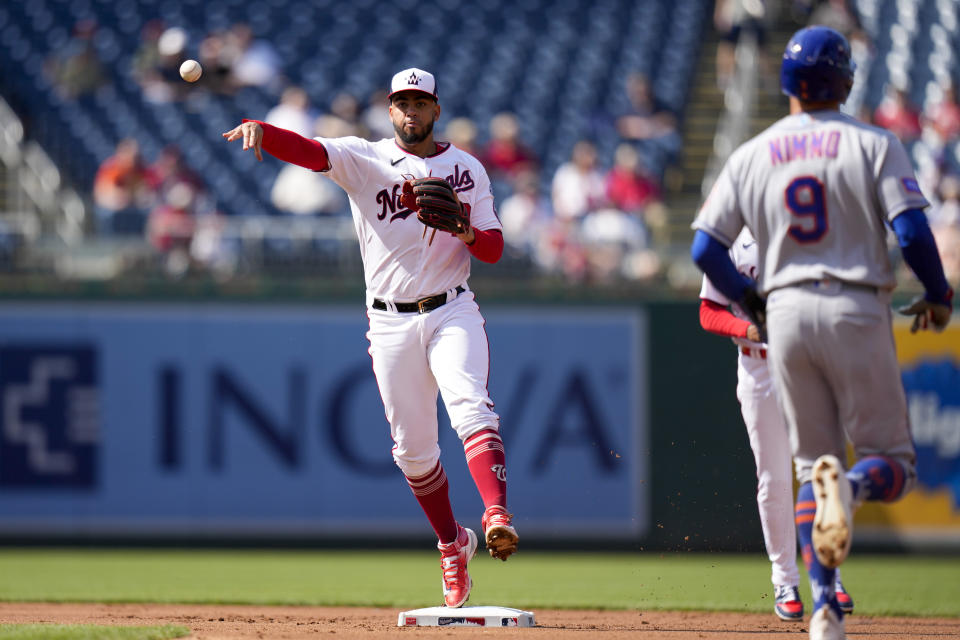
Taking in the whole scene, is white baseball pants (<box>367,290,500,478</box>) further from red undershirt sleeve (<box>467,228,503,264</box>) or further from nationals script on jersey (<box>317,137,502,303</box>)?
red undershirt sleeve (<box>467,228,503,264</box>)

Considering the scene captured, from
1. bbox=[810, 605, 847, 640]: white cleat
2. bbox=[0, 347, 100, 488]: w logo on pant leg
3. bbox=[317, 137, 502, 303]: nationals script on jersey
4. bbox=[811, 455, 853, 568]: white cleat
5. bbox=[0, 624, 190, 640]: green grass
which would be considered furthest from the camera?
bbox=[0, 347, 100, 488]: w logo on pant leg

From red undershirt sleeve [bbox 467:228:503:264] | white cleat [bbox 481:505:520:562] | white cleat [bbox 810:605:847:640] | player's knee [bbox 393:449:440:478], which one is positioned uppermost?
red undershirt sleeve [bbox 467:228:503:264]

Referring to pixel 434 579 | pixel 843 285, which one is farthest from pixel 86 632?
pixel 434 579

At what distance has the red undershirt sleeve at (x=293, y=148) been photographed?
5188 mm

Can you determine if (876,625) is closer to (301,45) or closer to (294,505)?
(294,505)

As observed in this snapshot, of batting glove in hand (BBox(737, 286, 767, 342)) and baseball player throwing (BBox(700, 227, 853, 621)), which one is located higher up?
batting glove in hand (BBox(737, 286, 767, 342))

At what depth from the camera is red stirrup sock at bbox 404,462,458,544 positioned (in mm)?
5730

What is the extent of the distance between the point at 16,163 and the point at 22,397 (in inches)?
101

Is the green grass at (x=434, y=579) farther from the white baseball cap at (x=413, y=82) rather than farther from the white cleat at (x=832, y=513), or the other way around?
the white cleat at (x=832, y=513)

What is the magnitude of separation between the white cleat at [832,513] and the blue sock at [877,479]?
0.06 meters

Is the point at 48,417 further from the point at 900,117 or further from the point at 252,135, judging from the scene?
the point at 900,117

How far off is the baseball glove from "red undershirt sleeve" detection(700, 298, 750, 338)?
3.19 feet

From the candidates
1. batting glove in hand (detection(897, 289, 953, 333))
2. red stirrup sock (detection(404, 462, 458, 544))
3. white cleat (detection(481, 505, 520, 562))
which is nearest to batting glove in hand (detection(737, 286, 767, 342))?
batting glove in hand (detection(897, 289, 953, 333))

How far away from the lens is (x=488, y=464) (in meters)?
5.24
